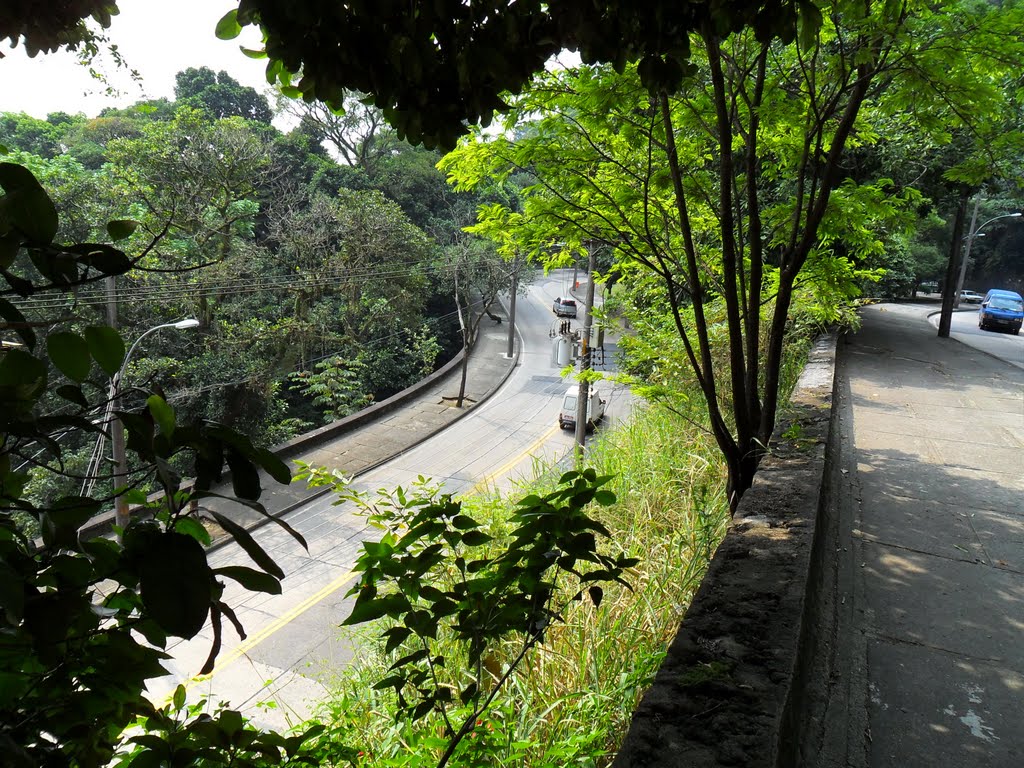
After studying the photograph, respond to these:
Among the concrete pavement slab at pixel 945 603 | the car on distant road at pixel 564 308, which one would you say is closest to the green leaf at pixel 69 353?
the concrete pavement slab at pixel 945 603

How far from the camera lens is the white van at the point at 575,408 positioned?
1862 centimetres

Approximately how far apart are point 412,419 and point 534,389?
563cm

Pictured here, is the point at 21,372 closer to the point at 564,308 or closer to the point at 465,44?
the point at 465,44

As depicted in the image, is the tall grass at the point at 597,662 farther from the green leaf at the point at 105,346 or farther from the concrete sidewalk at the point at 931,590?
the green leaf at the point at 105,346

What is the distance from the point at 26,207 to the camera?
0.84 meters

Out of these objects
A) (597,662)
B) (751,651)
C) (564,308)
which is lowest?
(564,308)

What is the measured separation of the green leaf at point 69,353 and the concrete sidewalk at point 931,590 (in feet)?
7.20

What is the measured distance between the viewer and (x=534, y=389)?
24.5 metres

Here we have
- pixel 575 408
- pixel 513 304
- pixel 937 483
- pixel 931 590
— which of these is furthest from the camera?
pixel 513 304

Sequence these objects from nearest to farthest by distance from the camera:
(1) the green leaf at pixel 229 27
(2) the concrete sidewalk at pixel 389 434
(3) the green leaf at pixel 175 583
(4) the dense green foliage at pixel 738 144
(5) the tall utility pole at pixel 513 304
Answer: (3) the green leaf at pixel 175 583, (1) the green leaf at pixel 229 27, (4) the dense green foliage at pixel 738 144, (2) the concrete sidewalk at pixel 389 434, (5) the tall utility pole at pixel 513 304

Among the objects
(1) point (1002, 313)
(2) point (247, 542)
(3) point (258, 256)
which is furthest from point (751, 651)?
(1) point (1002, 313)

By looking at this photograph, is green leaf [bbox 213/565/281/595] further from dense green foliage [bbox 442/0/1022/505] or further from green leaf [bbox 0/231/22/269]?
dense green foliage [bbox 442/0/1022/505]

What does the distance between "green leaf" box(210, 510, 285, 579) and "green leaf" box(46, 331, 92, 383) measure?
0.29 meters

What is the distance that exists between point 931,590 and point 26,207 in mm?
3606
